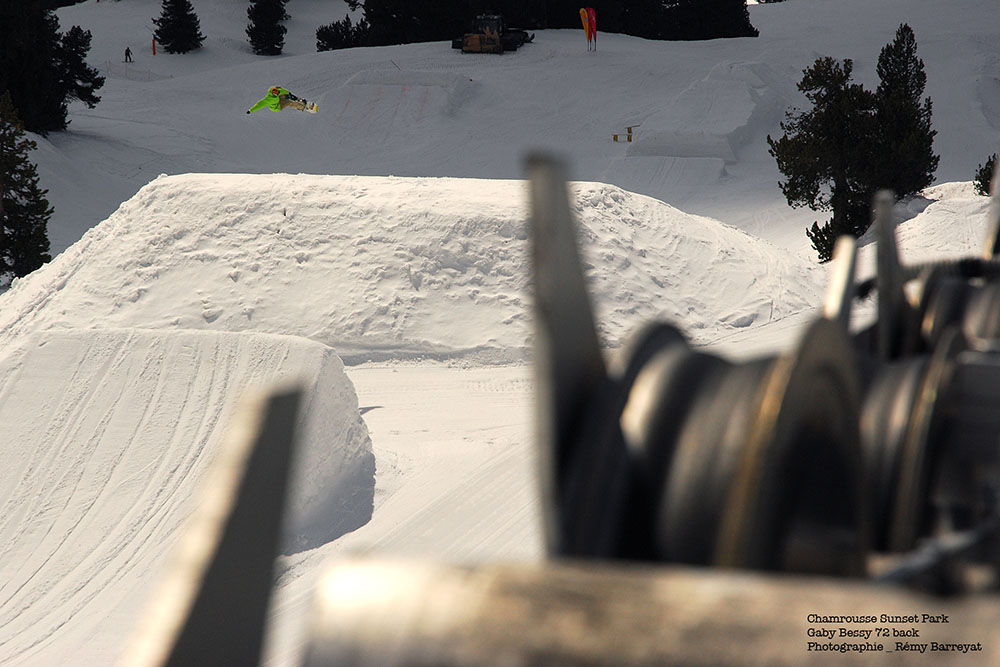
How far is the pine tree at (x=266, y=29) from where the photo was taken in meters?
46.0

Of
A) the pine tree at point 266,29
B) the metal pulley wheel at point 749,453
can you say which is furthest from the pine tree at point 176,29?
Result: the metal pulley wheel at point 749,453

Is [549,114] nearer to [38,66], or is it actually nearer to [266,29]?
[38,66]

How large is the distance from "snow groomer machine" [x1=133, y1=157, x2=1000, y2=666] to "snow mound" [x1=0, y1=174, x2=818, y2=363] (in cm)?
932

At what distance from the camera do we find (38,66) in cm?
2856

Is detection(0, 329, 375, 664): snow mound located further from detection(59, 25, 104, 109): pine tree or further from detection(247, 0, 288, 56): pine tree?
detection(247, 0, 288, 56): pine tree

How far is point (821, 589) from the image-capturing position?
1.01 metres

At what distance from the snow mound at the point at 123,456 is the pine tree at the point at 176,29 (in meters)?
38.1

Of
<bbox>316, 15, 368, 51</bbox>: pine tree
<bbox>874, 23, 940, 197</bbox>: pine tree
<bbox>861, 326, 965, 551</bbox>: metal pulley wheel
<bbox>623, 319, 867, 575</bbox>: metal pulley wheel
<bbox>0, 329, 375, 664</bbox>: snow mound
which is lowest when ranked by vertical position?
<bbox>0, 329, 375, 664</bbox>: snow mound

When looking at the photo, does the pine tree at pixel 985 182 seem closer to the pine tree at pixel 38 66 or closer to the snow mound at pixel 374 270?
the snow mound at pixel 374 270

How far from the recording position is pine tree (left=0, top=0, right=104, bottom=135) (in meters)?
27.1

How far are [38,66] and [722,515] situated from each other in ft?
102

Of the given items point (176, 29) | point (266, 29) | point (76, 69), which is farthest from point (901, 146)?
point (176, 29)

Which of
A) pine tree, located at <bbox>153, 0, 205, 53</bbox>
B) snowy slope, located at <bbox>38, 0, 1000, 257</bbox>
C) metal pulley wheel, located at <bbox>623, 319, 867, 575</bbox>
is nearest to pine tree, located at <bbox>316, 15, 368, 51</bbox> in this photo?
snowy slope, located at <bbox>38, 0, 1000, 257</bbox>

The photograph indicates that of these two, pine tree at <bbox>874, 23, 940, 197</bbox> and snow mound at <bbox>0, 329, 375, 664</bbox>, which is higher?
pine tree at <bbox>874, 23, 940, 197</bbox>
